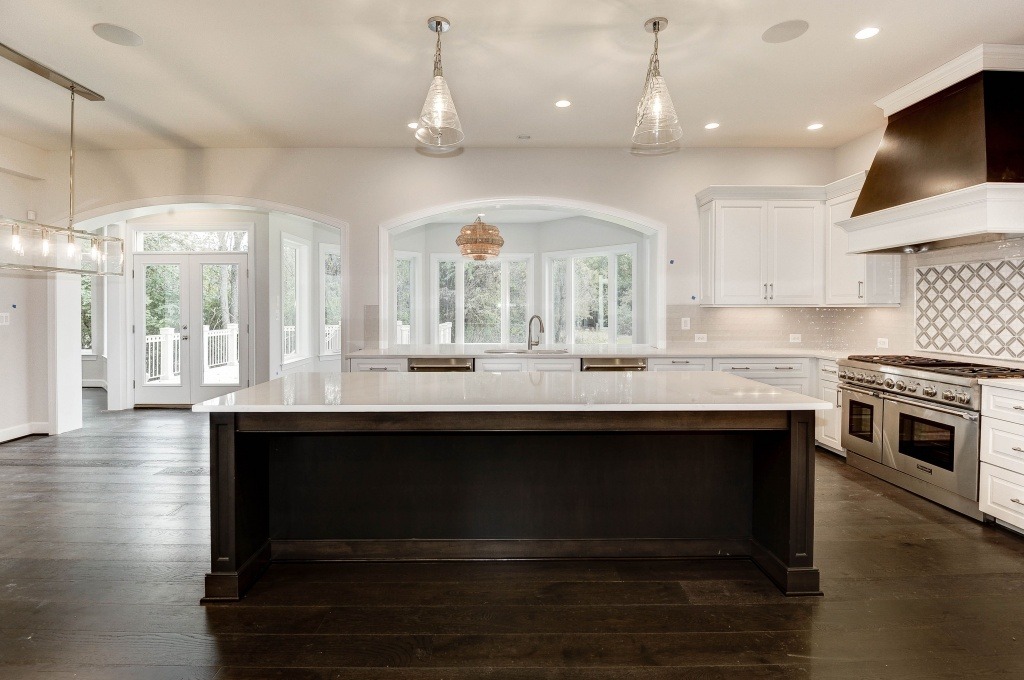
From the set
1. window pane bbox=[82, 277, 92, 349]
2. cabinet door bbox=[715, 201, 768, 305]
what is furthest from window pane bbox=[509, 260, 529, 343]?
window pane bbox=[82, 277, 92, 349]

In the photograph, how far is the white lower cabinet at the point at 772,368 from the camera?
508cm

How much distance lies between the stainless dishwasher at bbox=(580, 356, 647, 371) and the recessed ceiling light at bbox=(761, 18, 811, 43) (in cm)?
263

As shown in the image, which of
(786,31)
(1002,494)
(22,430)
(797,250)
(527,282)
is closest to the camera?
(1002,494)

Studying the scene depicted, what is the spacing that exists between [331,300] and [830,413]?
21.8 ft

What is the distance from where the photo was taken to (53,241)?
4.64 meters

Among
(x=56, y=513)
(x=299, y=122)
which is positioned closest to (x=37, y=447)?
(x=56, y=513)

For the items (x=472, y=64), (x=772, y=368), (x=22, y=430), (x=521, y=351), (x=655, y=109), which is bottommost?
(x=22, y=430)

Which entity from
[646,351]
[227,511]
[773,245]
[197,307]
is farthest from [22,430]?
[773,245]

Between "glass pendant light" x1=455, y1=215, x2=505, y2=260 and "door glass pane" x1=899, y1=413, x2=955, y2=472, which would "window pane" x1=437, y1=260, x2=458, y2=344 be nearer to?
"glass pendant light" x1=455, y1=215, x2=505, y2=260

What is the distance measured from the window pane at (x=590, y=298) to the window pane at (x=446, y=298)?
2.02m

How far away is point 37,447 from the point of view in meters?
5.22

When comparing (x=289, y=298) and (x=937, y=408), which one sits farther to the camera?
(x=289, y=298)

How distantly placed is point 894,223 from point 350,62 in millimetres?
3881

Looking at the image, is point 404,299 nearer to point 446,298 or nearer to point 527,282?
point 446,298
